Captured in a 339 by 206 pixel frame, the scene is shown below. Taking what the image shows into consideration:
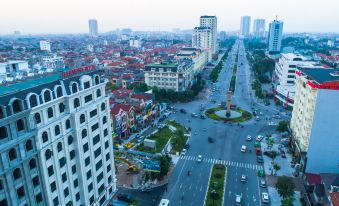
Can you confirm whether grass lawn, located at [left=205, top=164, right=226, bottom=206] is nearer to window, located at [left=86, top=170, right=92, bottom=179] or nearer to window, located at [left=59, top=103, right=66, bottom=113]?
window, located at [left=86, top=170, right=92, bottom=179]

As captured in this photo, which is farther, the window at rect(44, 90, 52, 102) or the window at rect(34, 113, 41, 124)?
the window at rect(44, 90, 52, 102)

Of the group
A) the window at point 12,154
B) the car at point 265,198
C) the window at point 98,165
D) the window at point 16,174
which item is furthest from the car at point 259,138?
the window at point 12,154

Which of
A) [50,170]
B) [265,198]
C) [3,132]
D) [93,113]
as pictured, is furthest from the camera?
[265,198]

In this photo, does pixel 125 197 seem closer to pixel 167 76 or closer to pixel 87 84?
pixel 87 84

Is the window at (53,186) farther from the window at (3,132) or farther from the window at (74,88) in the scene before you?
the window at (74,88)

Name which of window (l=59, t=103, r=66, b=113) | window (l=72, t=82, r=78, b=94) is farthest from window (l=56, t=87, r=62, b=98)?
window (l=72, t=82, r=78, b=94)

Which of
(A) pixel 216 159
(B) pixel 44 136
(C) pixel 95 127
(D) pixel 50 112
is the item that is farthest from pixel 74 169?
(A) pixel 216 159

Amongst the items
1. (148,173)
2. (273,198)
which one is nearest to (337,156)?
(273,198)
